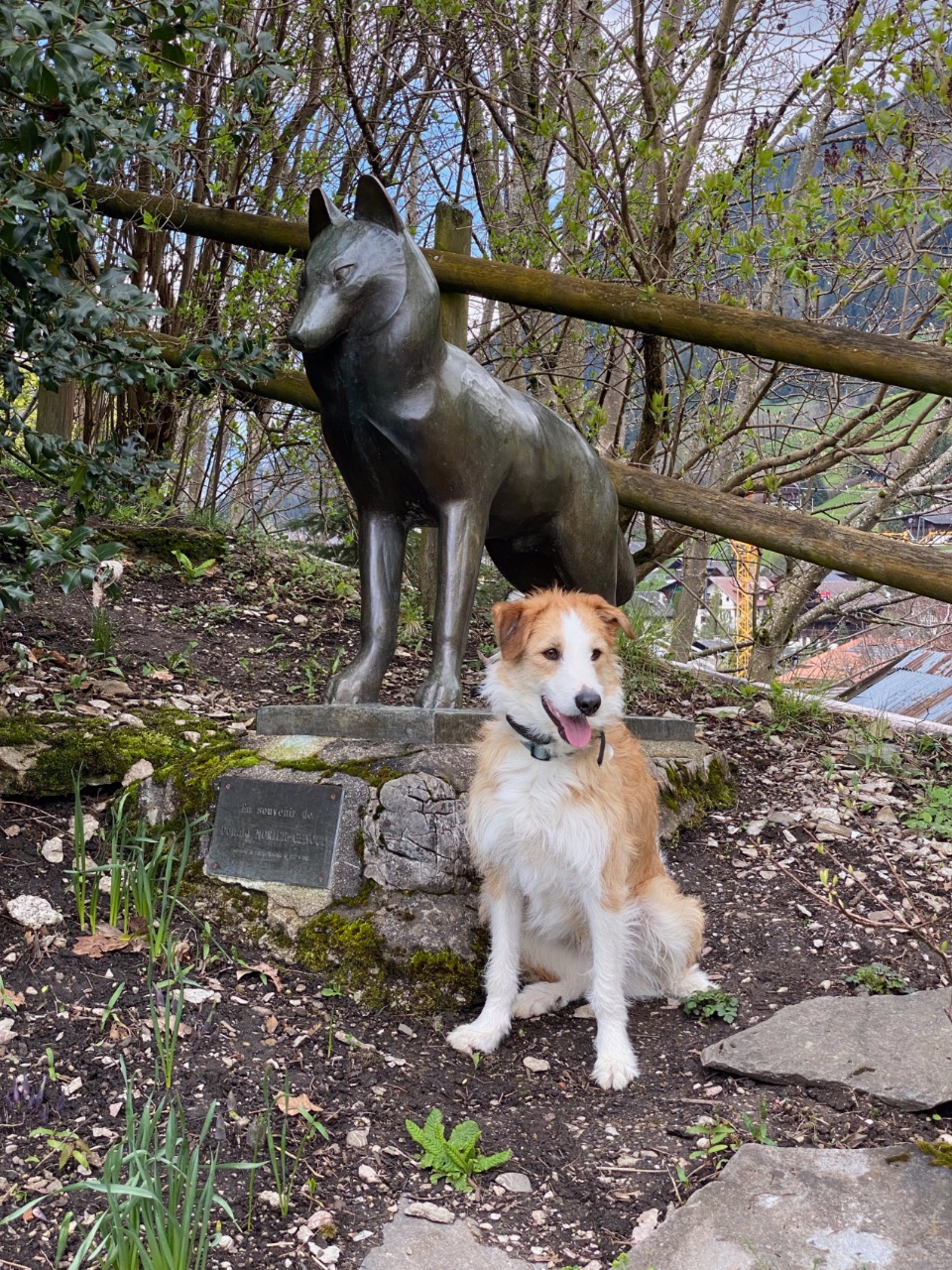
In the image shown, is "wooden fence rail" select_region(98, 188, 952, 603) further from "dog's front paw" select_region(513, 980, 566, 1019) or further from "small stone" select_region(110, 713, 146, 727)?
"dog's front paw" select_region(513, 980, 566, 1019)

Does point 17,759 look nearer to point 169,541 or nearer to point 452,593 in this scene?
point 452,593

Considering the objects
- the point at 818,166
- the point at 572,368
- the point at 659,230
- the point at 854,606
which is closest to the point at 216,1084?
the point at 659,230

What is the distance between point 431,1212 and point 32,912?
1.69 m

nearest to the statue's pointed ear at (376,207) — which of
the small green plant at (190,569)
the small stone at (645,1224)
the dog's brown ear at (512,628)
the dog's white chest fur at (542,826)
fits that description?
the dog's brown ear at (512,628)

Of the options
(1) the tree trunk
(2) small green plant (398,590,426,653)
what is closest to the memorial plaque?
(2) small green plant (398,590,426,653)

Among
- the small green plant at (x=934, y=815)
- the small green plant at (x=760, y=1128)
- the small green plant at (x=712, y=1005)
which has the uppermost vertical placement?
the small green plant at (x=934, y=815)

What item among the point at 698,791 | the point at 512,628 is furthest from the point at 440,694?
the point at 698,791

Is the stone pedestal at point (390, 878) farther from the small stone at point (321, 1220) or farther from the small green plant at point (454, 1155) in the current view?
the small stone at point (321, 1220)

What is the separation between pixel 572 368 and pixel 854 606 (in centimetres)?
403

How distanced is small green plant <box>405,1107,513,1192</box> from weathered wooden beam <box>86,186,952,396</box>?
11.1 feet

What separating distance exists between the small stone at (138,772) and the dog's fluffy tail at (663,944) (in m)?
1.96

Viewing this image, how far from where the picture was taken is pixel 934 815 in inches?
215

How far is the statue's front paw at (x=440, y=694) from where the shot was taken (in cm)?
389

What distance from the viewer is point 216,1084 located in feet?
9.40
